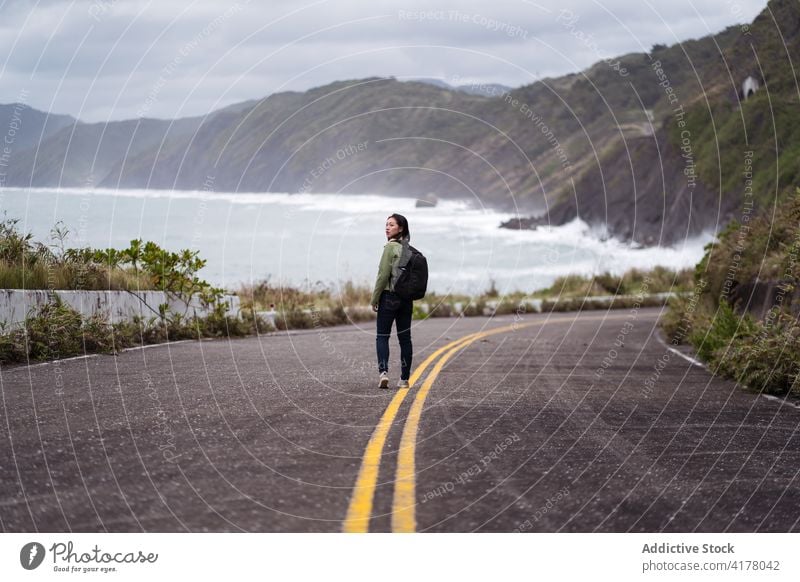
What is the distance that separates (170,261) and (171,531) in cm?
1549

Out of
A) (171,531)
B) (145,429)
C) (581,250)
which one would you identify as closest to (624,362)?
(145,429)

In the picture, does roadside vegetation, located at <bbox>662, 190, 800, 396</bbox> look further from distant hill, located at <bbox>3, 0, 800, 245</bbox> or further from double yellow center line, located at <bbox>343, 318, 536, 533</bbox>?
distant hill, located at <bbox>3, 0, 800, 245</bbox>

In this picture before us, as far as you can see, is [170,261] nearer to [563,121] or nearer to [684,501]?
[684,501]

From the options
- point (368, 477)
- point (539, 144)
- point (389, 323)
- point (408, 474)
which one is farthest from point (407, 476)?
point (539, 144)

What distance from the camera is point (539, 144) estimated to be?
16375 centimetres

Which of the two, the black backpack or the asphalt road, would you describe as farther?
the black backpack

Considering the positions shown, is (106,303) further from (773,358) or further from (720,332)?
(773,358)

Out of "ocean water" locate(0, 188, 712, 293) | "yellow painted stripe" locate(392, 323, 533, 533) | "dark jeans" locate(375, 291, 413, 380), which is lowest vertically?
"yellow painted stripe" locate(392, 323, 533, 533)

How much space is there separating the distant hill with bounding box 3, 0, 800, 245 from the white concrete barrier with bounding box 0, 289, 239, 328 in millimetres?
26321

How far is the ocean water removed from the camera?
56478 mm

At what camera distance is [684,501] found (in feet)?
22.2

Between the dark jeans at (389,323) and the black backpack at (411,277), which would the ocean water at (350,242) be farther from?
the black backpack at (411,277)

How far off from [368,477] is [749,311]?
12.9 metres

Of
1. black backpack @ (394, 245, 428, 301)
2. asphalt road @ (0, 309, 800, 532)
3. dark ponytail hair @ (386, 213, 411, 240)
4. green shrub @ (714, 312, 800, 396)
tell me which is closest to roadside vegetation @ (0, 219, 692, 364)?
asphalt road @ (0, 309, 800, 532)
